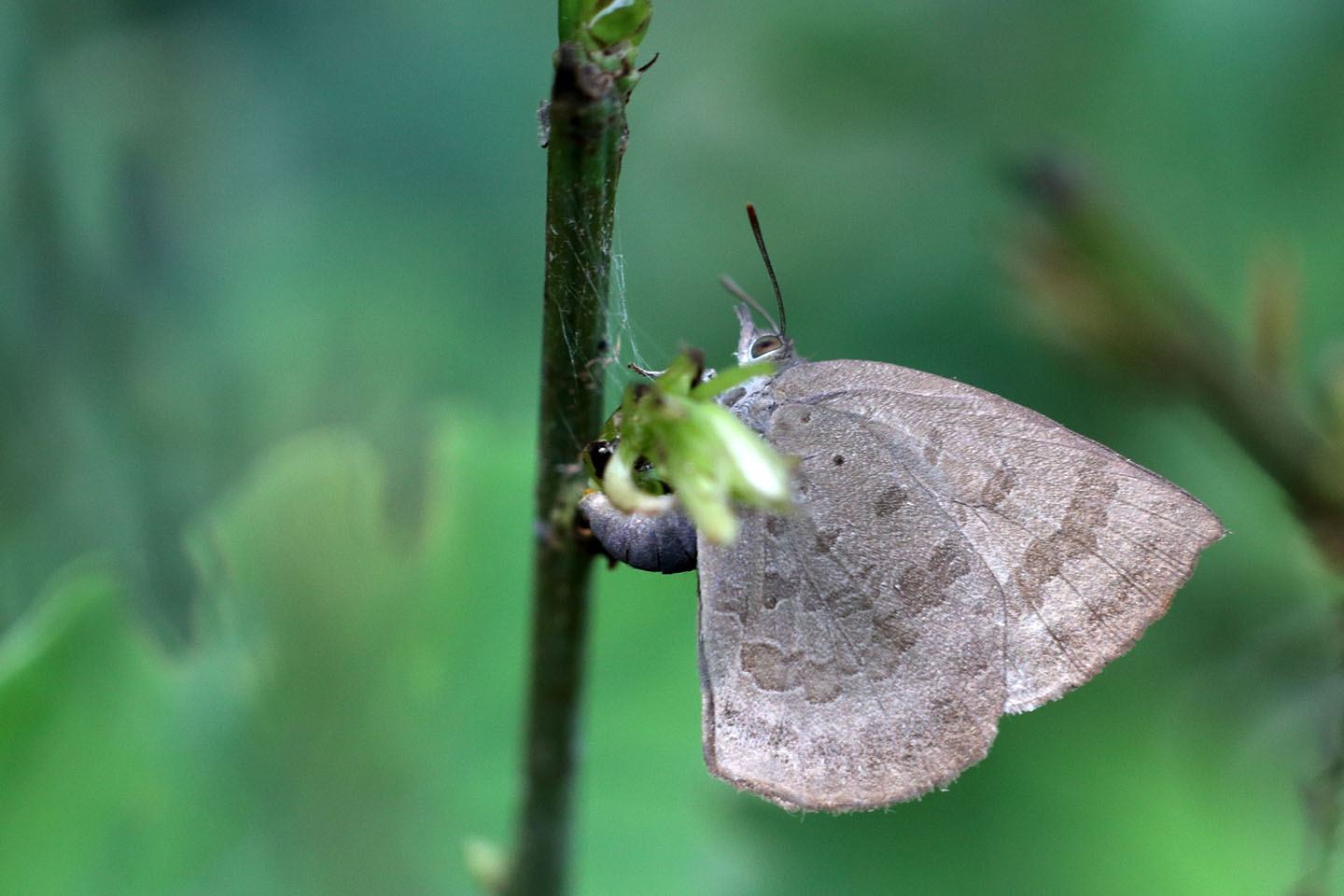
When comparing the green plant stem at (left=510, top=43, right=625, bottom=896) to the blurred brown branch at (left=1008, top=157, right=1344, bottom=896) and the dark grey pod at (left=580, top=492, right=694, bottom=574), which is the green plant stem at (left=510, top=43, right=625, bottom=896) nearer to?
the dark grey pod at (left=580, top=492, right=694, bottom=574)

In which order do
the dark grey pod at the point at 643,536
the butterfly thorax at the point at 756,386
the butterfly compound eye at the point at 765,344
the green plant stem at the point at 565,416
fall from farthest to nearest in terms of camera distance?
the butterfly compound eye at the point at 765,344
the butterfly thorax at the point at 756,386
the dark grey pod at the point at 643,536
the green plant stem at the point at 565,416

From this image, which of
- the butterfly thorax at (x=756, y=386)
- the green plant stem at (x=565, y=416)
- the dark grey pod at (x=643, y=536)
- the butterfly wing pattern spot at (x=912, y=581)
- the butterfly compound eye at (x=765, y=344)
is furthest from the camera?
the butterfly compound eye at (x=765, y=344)

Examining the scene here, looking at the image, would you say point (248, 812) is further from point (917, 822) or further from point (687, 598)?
point (917, 822)

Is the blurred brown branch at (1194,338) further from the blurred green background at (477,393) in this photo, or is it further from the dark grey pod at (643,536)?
the dark grey pod at (643,536)

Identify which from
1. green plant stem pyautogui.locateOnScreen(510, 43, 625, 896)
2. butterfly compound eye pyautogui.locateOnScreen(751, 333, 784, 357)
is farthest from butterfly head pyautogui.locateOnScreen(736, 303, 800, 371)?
green plant stem pyautogui.locateOnScreen(510, 43, 625, 896)

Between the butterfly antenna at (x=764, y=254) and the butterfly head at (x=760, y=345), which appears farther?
the butterfly head at (x=760, y=345)

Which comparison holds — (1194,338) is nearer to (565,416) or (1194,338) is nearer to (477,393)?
(565,416)

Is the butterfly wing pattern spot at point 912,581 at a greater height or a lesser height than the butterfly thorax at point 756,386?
lesser

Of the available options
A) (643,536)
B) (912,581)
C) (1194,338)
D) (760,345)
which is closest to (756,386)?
(760,345)

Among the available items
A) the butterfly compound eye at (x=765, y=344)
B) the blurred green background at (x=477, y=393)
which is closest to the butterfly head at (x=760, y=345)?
the butterfly compound eye at (x=765, y=344)
